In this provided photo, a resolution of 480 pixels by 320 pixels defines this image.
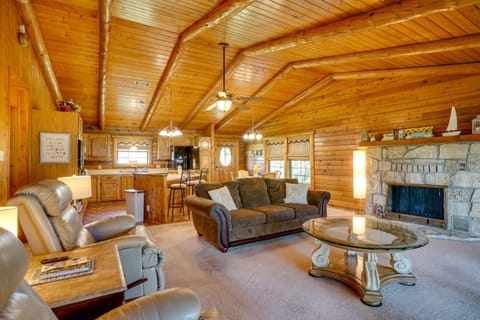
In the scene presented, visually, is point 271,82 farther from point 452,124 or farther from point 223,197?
point 452,124

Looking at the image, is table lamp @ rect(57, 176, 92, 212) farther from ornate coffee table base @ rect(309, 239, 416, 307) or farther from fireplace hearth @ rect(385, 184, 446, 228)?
fireplace hearth @ rect(385, 184, 446, 228)

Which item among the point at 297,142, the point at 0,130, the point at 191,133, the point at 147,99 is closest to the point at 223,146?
the point at 191,133

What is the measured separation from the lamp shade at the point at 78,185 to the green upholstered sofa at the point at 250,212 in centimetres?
150

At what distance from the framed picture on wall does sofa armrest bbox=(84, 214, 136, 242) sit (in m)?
2.01

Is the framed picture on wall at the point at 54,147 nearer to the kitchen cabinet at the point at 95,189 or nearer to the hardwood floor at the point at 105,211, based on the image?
the hardwood floor at the point at 105,211

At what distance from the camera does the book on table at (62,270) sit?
1459 millimetres

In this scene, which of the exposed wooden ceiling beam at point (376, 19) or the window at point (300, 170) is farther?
the window at point (300, 170)

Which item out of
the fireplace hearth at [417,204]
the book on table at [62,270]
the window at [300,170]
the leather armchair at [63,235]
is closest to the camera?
the book on table at [62,270]

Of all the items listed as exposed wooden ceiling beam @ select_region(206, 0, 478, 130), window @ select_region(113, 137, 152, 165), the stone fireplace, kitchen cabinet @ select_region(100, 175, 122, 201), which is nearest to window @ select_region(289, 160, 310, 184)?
the stone fireplace

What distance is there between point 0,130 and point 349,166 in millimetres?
6478

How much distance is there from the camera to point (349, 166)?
6.44 m

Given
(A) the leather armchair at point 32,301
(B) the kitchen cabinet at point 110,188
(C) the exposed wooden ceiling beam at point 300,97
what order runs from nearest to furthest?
(A) the leather armchair at point 32,301 < (C) the exposed wooden ceiling beam at point 300,97 < (B) the kitchen cabinet at point 110,188

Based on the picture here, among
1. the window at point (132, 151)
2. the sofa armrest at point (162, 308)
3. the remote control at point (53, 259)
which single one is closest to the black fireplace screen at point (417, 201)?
the sofa armrest at point (162, 308)

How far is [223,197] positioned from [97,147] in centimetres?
585
